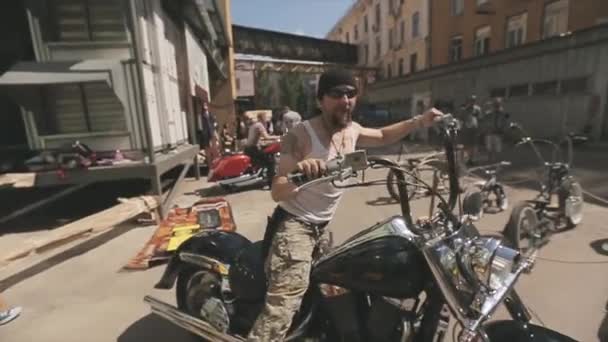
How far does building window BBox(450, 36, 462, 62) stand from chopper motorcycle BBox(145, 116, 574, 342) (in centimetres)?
2055

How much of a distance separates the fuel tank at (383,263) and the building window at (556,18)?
50.5ft

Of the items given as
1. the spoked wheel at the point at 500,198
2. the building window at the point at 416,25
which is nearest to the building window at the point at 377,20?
the building window at the point at 416,25

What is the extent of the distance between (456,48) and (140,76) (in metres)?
19.3

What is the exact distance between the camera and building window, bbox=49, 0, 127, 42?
558cm

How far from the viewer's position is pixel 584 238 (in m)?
4.22

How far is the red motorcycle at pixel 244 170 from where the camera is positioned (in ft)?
25.6

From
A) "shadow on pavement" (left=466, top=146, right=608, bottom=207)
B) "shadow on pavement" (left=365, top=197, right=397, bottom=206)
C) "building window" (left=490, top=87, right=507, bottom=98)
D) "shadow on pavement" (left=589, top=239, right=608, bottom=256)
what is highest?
"building window" (left=490, top=87, right=507, bottom=98)

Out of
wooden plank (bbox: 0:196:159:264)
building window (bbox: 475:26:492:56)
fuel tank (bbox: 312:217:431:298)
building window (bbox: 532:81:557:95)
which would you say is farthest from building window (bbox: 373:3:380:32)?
fuel tank (bbox: 312:217:431:298)

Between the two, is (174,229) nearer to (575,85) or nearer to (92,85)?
(92,85)

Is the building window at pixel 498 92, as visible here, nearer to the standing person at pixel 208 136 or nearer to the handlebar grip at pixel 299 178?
the standing person at pixel 208 136

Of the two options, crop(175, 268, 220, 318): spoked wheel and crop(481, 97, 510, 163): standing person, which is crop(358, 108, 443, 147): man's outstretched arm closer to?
crop(175, 268, 220, 318): spoked wheel

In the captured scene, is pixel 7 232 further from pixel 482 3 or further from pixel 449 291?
pixel 482 3

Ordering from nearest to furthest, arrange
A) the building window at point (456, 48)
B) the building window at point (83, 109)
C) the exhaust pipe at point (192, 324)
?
1. the exhaust pipe at point (192, 324)
2. the building window at point (83, 109)
3. the building window at point (456, 48)

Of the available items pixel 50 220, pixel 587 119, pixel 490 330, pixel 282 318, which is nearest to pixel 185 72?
pixel 50 220
